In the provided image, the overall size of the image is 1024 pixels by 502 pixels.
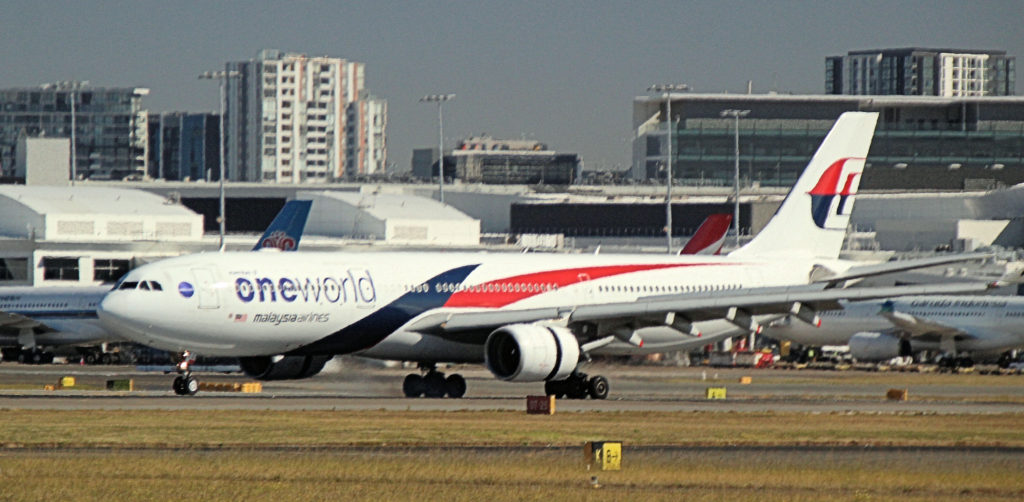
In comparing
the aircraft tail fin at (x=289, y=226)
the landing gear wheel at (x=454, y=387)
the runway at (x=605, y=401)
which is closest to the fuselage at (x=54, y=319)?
the aircraft tail fin at (x=289, y=226)

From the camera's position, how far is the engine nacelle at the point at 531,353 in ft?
153

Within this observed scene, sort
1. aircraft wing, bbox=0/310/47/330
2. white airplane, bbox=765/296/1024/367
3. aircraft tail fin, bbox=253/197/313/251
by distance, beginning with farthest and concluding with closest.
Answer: aircraft wing, bbox=0/310/47/330 → white airplane, bbox=765/296/1024/367 → aircraft tail fin, bbox=253/197/313/251

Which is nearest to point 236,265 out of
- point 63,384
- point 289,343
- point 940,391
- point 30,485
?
point 289,343

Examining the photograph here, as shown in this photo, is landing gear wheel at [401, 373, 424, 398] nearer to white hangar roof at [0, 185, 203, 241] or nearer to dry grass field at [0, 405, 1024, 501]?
dry grass field at [0, 405, 1024, 501]

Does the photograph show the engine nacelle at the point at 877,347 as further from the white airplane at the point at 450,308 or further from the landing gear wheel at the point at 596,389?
the landing gear wheel at the point at 596,389

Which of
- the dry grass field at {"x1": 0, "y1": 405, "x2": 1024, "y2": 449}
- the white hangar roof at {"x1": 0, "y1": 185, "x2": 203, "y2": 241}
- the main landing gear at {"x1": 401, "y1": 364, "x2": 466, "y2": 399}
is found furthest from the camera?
the white hangar roof at {"x1": 0, "y1": 185, "x2": 203, "y2": 241}

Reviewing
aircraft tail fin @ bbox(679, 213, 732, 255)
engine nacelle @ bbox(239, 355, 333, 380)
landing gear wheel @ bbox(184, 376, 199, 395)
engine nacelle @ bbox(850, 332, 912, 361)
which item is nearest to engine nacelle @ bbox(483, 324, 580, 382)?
engine nacelle @ bbox(239, 355, 333, 380)

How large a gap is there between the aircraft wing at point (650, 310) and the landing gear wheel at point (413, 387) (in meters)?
2.49

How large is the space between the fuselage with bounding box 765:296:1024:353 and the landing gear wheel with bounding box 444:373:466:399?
134 feet

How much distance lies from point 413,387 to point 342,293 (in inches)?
192

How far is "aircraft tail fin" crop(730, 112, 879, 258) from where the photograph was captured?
191ft

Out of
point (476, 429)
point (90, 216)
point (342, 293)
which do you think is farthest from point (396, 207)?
point (476, 429)

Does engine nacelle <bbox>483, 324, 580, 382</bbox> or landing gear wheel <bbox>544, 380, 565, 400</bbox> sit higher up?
engine nacelle <bbox>483, 324, 580, 382</bbox>

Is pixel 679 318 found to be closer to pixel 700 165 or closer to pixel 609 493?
pixel 609 493
